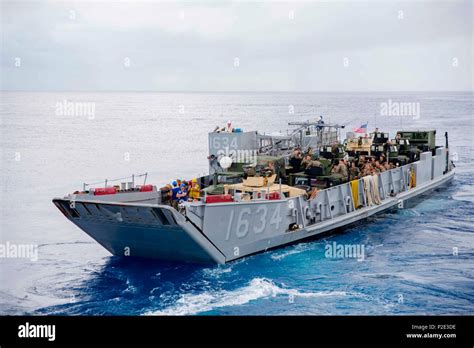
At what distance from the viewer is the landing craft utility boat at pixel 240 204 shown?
16.6 m

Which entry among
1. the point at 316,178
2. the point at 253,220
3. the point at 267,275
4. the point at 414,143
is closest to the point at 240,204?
the point at 253,220

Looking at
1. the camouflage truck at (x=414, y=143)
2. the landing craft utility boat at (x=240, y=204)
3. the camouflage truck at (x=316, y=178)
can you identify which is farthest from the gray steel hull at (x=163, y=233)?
the camouflage truck at (x=414, y=143)

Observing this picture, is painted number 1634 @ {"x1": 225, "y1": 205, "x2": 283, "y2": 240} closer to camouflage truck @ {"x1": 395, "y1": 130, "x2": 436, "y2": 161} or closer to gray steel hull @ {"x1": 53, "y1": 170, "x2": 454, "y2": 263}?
gray steel hull @ {"x1": 53, "y1": 170, "x2": 454, "y2": 263}

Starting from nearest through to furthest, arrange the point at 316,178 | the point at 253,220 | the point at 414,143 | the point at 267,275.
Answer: the point at 267,275, the point at 253,220, the point at 316,178, the point at 414,143

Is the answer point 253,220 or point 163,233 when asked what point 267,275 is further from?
point 163,233

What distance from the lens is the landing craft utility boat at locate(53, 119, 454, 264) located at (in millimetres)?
16625

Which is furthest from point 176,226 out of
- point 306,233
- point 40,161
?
point 40,161

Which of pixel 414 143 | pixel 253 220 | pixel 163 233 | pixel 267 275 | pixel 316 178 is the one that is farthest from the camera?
pixel 414 143

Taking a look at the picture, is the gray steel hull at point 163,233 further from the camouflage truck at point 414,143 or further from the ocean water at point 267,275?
the camouflage truck at point 414,143

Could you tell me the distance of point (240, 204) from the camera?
17328 mm

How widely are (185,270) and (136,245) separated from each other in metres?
1.58

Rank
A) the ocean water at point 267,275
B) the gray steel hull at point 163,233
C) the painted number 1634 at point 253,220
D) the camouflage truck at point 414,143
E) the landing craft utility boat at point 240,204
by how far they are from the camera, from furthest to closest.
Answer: the camouflage truck at point 414,143 < the painted number 1634 at point 253,220 < the landing craft utility boat at point 240,204 < the gray steel hull at point 163,233 < the ocean water at point 267,275

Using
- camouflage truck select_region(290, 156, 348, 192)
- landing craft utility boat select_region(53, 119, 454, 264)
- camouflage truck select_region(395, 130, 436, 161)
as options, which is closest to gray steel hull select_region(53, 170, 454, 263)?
landing craft utility boat select_region(53, 119, 454, 264)

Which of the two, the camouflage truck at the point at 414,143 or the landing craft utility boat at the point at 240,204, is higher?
the camouflage truck at the point at 414,143
